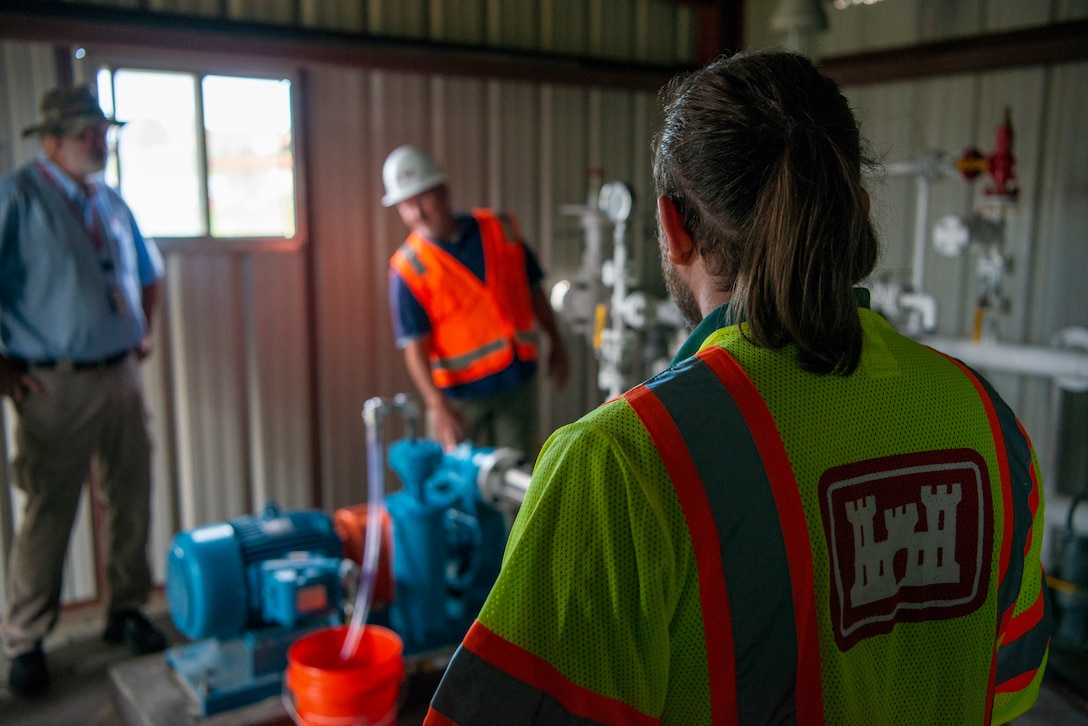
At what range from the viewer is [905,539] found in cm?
82

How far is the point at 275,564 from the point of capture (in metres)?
2.54

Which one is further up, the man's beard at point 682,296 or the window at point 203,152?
the window at point 203,152

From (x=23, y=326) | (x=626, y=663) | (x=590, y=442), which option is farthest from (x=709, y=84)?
(x=23, y=326)

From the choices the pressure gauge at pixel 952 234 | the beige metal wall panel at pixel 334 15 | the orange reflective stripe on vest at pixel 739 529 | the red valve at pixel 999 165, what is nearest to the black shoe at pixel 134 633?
the beige metal wall panel at pixel 334 15

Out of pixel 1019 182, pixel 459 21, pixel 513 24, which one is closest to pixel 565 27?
pixel 513 24

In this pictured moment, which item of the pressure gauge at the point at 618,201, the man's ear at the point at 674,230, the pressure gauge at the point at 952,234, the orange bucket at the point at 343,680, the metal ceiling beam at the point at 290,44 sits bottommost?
the orange bucket at the point at 343,680

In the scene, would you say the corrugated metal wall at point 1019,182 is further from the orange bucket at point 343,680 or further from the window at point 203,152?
the orange bucket at point 343,680

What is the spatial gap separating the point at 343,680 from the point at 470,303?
165cm

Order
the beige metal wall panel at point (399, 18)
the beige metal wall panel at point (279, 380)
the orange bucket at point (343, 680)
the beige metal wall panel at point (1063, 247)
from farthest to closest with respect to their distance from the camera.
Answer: the beige metal wall panel at point (399, 18), the beige metal wall panel at point (279, 380), the beige metal wall panel at point (1063, 247), the orange bucket at point (343, 680)

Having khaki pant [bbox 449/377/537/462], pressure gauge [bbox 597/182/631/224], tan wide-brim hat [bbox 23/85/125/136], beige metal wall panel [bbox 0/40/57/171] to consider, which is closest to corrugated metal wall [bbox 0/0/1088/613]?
beige metal wall panel [bbox 0/40/57/171]

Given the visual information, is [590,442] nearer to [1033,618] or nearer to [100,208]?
[1033,618]

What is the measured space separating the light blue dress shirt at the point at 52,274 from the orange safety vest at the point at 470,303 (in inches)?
41.6

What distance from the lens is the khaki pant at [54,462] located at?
2.94m

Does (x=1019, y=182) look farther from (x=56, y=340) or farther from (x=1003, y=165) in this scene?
(x=56, y=340)
